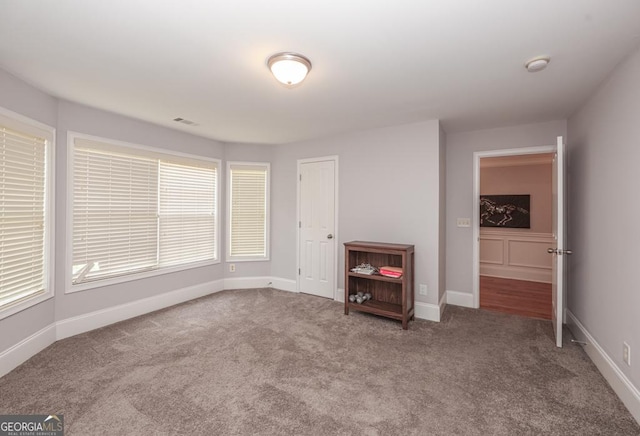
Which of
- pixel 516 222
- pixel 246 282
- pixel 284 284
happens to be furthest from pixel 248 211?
pixel 516 222

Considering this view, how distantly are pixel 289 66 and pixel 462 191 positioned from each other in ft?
9.96

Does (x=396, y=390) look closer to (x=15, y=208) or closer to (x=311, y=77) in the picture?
(x=311, y=77)

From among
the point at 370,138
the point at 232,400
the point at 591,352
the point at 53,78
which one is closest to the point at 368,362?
the point at 232,400

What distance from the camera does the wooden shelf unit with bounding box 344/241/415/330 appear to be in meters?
3.22

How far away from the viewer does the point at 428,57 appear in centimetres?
205

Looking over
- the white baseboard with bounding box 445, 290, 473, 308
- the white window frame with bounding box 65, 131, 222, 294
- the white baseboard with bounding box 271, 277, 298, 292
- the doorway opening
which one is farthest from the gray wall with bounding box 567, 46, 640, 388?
the white window frame with bounding box 65, 131, 222, 294

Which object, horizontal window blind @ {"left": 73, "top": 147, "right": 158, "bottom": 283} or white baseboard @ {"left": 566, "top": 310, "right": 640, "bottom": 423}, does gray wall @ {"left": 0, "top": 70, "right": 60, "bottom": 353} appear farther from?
white baseboard @ {"left": 566, "top": 310, "right": 640, "bottom": 423}

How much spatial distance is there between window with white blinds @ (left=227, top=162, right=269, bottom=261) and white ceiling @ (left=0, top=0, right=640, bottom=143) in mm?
1592

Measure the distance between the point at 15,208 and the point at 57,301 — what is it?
102 centimetres

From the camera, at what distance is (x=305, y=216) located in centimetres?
449

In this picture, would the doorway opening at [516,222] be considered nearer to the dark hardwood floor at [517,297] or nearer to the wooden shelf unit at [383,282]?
the dark hardwood floor at [517,297]

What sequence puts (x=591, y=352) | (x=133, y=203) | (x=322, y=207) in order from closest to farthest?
(x=591, y=352)
(x=133, y=203)
(x=322, y=207)

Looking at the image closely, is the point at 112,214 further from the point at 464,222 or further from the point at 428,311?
the point at 464,222

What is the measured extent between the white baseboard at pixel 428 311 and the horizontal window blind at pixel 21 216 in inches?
155
